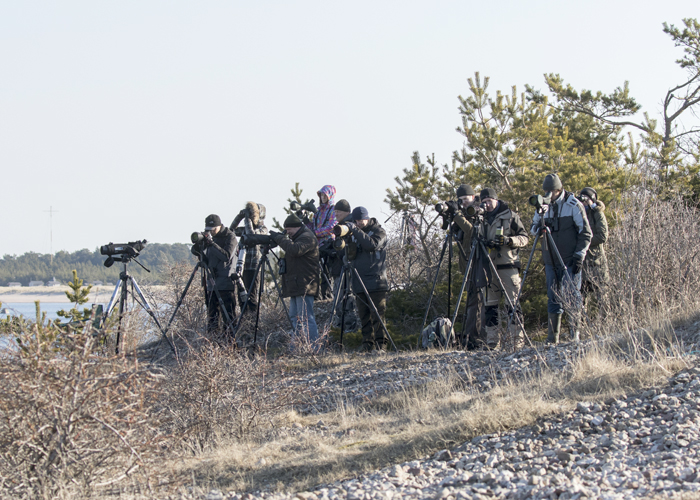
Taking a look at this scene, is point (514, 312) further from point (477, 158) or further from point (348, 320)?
point (477, 158)

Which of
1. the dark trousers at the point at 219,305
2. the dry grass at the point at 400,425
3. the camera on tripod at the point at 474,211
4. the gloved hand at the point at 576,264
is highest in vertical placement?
the camera on tripod at the point at 474,211

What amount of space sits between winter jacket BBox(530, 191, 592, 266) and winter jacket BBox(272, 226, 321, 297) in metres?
2.65

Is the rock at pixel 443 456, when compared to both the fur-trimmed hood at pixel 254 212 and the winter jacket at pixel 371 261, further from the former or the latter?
the fur-trimmed hood at pixel 254 212

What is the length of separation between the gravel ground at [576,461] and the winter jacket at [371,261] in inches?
160

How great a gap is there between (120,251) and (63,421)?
4.81m

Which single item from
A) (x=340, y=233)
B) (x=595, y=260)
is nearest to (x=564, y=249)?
(x=595, y=260)

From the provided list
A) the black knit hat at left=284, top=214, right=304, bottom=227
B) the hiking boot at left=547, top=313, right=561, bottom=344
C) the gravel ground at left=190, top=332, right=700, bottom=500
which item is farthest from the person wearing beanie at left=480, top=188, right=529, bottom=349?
the gravel ground at left=190, top=332, right=700, bottom=500

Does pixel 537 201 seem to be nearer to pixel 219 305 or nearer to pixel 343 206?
pixel 343 206

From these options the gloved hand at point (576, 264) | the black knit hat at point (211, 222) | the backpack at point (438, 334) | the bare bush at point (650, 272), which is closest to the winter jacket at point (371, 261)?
the backpack at point (438, 334)

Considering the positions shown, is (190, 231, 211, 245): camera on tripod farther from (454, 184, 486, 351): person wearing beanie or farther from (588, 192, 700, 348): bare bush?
(588, 192, 700, 348): bare bush

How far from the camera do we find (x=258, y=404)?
498cm

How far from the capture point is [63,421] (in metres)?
3.21

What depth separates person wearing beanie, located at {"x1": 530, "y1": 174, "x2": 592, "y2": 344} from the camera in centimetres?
664

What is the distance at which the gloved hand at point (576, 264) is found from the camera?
6.76 meters
